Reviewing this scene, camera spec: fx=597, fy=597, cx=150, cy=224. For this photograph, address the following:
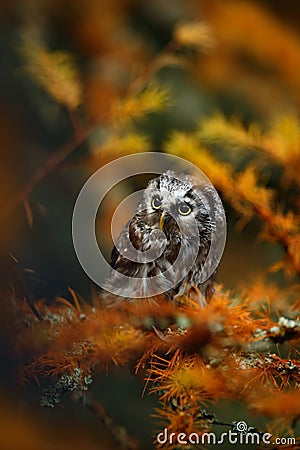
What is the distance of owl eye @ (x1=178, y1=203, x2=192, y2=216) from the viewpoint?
0.71 meters

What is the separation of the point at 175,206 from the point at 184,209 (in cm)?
1

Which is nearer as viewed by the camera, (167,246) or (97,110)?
(167,246)

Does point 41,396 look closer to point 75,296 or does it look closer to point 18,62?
point 75,296

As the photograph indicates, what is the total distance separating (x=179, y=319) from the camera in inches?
29.2

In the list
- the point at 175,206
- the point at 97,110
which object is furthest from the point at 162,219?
the point at 97,110
